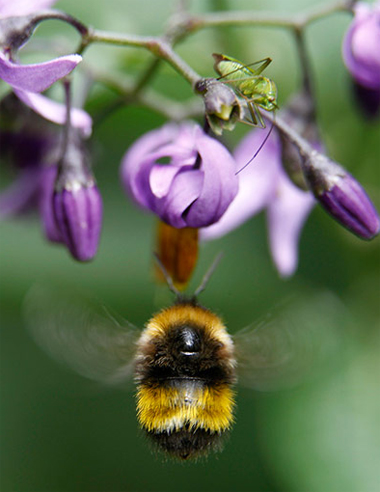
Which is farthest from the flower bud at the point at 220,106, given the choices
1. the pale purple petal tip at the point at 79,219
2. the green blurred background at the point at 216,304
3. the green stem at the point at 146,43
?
the green blurred background at the point at 216,304

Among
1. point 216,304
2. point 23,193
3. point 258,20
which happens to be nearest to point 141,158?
point 23,193

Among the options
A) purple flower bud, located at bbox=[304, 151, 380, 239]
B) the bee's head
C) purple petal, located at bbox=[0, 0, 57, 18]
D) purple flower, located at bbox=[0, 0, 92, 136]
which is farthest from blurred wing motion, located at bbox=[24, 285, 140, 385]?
purple petal, located at bbox=[0, 0, 57, 18]

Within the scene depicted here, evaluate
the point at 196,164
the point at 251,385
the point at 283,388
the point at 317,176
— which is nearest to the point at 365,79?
the point at 317,176

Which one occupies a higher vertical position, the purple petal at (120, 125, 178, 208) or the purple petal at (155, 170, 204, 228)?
the purple petal at (155, 170, 204, 228)

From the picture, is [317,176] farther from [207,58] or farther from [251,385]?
[207,58]

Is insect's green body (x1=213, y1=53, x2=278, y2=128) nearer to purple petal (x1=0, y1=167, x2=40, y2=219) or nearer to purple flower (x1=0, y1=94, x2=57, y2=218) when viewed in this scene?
purple flower (x1=0, y1=94, x2=57, y2=218)

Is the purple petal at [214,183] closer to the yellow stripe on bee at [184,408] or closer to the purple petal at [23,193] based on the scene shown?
the yellow stripe on bee at [184,408]
